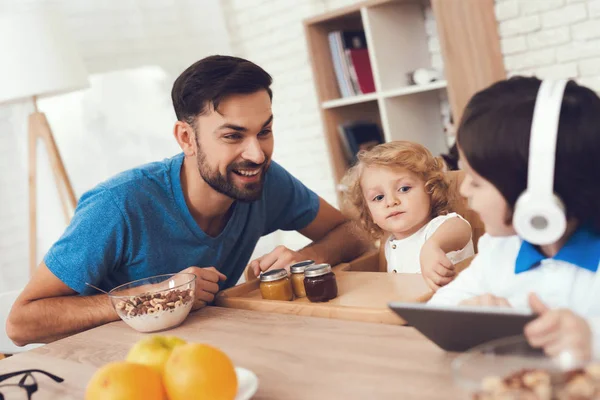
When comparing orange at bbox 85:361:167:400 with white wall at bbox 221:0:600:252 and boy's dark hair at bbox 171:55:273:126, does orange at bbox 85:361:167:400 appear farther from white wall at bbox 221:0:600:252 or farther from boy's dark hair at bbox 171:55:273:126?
white wall at bbox 221:0:600:252

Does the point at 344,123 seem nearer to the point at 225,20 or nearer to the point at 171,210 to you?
the point at 225,20

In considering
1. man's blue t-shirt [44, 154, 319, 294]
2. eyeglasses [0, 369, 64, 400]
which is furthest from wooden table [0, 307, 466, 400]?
man's blue t-shirt [44, 154, 319, 294]

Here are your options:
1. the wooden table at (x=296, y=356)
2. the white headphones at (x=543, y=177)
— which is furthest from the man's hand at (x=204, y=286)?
the white headphones at (x=543, y=177)

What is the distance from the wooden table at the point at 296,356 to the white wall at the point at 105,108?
223 centimetres

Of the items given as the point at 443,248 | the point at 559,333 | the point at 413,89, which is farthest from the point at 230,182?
the point at 413,89

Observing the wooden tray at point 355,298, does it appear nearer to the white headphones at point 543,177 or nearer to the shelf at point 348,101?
the white headphones at point 543,177

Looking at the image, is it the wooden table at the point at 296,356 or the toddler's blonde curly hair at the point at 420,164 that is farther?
the toddler's blonde curly hair at the point at 420,164

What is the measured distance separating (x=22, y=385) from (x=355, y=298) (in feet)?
2.28

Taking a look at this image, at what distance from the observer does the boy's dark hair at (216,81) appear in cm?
173

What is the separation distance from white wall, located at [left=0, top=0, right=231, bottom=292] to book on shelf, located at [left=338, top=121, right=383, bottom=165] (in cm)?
125

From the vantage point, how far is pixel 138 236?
1718mm

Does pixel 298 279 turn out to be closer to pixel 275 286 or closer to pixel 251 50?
pixel 275 286

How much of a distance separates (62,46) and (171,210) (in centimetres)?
164

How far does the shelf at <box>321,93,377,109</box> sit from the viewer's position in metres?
3.21
